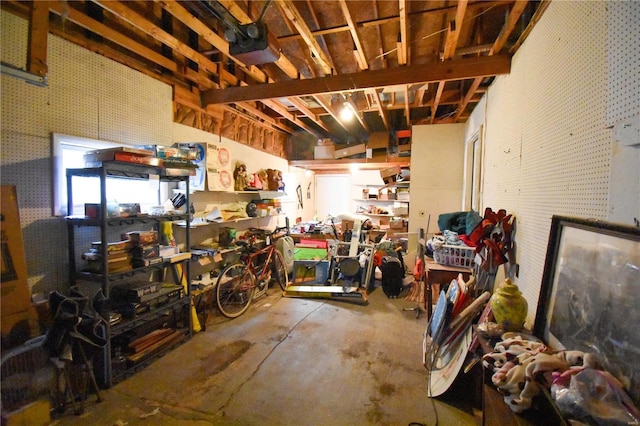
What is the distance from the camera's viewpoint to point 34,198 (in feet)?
6.94

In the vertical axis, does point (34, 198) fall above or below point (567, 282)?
above

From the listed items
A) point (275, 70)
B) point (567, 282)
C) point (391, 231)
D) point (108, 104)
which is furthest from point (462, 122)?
point (108, 104)

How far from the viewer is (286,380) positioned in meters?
2.26

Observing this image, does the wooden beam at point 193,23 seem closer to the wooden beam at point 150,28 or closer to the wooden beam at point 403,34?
the wooden beam at point 150,28

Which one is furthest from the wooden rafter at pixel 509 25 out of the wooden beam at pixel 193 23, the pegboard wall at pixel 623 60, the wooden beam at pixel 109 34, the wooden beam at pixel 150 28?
the wooden beam at pixel 109 34

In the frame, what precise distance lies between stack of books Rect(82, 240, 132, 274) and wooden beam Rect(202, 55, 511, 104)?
2.05 metres

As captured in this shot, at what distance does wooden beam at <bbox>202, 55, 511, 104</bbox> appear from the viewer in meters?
2.51

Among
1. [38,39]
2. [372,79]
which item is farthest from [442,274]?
[38,39]

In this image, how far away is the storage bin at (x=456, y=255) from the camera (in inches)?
114

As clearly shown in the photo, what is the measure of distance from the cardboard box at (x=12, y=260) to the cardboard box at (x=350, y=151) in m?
5.31

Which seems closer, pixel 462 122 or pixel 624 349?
pixel 624 349

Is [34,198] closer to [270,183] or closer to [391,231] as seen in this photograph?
[270,183]

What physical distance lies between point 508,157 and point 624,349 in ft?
6.12

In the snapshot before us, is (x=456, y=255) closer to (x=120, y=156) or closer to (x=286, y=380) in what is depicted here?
(x=286, y=380)
